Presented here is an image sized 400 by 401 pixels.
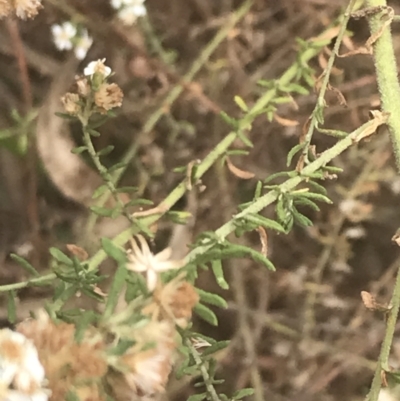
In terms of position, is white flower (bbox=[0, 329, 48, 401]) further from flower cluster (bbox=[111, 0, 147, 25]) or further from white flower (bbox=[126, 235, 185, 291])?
flower cluster (bbox=[111, 0, 147, 25])

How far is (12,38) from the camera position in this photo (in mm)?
848

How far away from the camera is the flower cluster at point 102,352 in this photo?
403mm

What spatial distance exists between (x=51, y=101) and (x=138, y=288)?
45 cm

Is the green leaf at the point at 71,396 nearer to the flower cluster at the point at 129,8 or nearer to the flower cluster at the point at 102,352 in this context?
the flower cluster at the point at 102,352

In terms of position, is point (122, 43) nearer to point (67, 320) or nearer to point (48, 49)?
point (48, 49)

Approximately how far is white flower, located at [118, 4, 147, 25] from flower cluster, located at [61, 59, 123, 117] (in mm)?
267

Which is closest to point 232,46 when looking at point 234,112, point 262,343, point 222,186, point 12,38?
point 234,112

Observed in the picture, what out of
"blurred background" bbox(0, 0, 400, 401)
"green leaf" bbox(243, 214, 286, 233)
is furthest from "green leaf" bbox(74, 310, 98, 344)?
"blurred background" bbox(0, 0, 400, 401)

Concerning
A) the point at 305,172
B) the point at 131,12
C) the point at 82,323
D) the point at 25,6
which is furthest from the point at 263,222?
the point at 131,12

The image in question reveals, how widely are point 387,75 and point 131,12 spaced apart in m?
0.36

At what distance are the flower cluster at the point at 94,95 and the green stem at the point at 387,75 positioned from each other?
0.69 feet

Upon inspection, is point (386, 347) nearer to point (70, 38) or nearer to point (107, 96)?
point (107, 96)

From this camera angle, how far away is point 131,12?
750 millimetres

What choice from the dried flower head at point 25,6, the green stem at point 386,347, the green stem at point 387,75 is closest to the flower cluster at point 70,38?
the dried flower head at point 25,6
